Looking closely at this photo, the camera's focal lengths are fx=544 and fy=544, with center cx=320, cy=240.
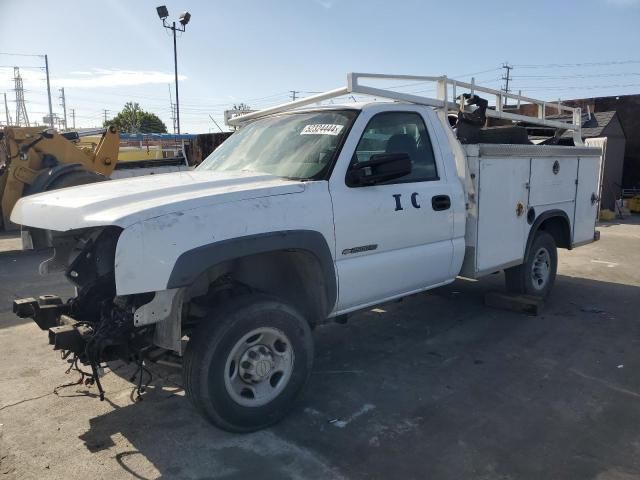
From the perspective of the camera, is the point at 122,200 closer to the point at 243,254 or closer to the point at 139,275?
the point at 139,275

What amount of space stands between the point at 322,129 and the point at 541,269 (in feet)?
12.3

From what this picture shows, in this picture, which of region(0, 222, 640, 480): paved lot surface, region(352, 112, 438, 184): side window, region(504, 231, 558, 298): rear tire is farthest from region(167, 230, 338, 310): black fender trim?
region(504, 231, 558, 298): rear tire

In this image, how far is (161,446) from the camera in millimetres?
3412

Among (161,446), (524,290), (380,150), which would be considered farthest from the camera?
(524,290)

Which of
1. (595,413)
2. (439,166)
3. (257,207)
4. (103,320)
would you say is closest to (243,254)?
(257,207)

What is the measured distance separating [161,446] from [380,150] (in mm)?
2673

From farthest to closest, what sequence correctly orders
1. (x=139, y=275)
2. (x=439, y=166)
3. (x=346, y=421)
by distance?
(x=439, y=166)
(x=346, y=421)
(x=139, y=275)

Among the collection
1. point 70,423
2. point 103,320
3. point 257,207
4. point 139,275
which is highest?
point 257,207

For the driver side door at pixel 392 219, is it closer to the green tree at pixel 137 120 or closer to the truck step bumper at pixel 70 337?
the truck step bumper at pixel 70 337

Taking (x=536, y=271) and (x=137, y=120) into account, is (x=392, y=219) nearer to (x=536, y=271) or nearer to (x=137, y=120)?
(x=536, y=271)

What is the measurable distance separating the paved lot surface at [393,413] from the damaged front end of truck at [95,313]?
541mm

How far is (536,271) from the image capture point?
6477mm

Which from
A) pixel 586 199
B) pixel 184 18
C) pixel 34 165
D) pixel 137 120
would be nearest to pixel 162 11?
pixel 184 18

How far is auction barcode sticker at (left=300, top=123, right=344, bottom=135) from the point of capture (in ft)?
13.5
